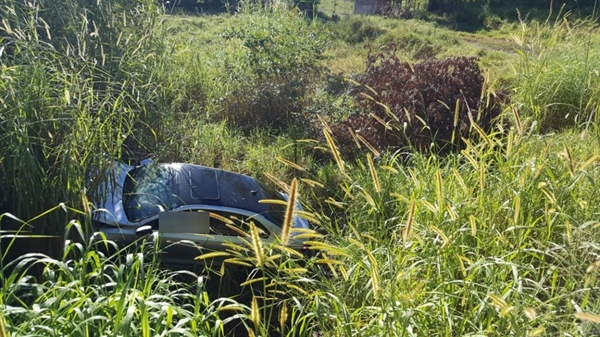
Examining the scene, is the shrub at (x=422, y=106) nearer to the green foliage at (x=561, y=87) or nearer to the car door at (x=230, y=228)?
the green foliage at (x=561, y=87)

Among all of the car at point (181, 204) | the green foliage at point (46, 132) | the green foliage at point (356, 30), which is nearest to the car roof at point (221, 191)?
the car at point (181, 204)

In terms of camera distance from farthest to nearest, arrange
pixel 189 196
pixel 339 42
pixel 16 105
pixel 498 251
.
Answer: pixel 339 42
pixel 189 196
pixel 16 105
pixel 498 251

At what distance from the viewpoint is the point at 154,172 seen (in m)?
5.71

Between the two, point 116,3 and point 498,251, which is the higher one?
point 116,3

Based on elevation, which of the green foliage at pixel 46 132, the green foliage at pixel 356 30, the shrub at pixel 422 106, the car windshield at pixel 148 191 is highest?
the green foliage at pixel 46 132

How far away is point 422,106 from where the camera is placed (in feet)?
24.2

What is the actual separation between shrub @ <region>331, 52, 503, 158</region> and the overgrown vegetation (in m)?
0.03

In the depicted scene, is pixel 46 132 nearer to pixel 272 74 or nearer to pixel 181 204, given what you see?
pixel 181 204

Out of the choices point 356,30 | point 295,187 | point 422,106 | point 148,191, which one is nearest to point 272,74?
point 422,106

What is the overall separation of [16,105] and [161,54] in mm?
3065

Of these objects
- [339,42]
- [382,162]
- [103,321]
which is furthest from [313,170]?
[339,42]

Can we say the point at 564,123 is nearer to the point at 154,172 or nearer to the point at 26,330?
the point at 154,172

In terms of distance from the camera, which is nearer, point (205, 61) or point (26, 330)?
point (26, 330)

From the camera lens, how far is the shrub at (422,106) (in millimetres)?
7316
